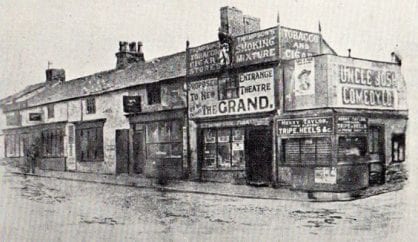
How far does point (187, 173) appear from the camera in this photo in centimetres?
441

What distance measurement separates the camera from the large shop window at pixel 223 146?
5020 mm

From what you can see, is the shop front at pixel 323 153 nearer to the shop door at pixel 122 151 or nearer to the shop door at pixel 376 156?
the shop door at pixel 376 156

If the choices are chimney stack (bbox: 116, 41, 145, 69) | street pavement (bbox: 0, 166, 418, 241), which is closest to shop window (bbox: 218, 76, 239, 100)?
chimney stack (bbox: 116, 41, 145, 69)

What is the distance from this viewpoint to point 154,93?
17.0ft

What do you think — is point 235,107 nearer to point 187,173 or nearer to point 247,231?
point 187,173

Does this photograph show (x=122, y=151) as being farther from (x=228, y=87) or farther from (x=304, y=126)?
(x=304, y=126)


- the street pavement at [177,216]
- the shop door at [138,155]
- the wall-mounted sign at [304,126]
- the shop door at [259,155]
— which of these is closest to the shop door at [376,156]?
the street pavement at [177,216]

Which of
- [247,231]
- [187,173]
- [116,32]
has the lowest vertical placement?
[247,231]

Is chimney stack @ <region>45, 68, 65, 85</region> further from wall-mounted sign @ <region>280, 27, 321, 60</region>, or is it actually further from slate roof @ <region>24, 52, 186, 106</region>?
wall-mounted sign @ <region>280, 27, 321, 60</region>

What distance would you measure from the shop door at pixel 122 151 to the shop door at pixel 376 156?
5.95ft

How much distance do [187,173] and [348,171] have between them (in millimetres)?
1487

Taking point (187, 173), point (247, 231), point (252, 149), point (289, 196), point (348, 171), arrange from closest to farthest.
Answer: point (247, 231), point (348, 171), point (289, 196), point (187, 173), point (252, 149)

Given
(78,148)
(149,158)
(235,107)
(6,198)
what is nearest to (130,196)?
(149,158)

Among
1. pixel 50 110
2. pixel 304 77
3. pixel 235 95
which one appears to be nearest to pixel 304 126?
pixel 304 77
